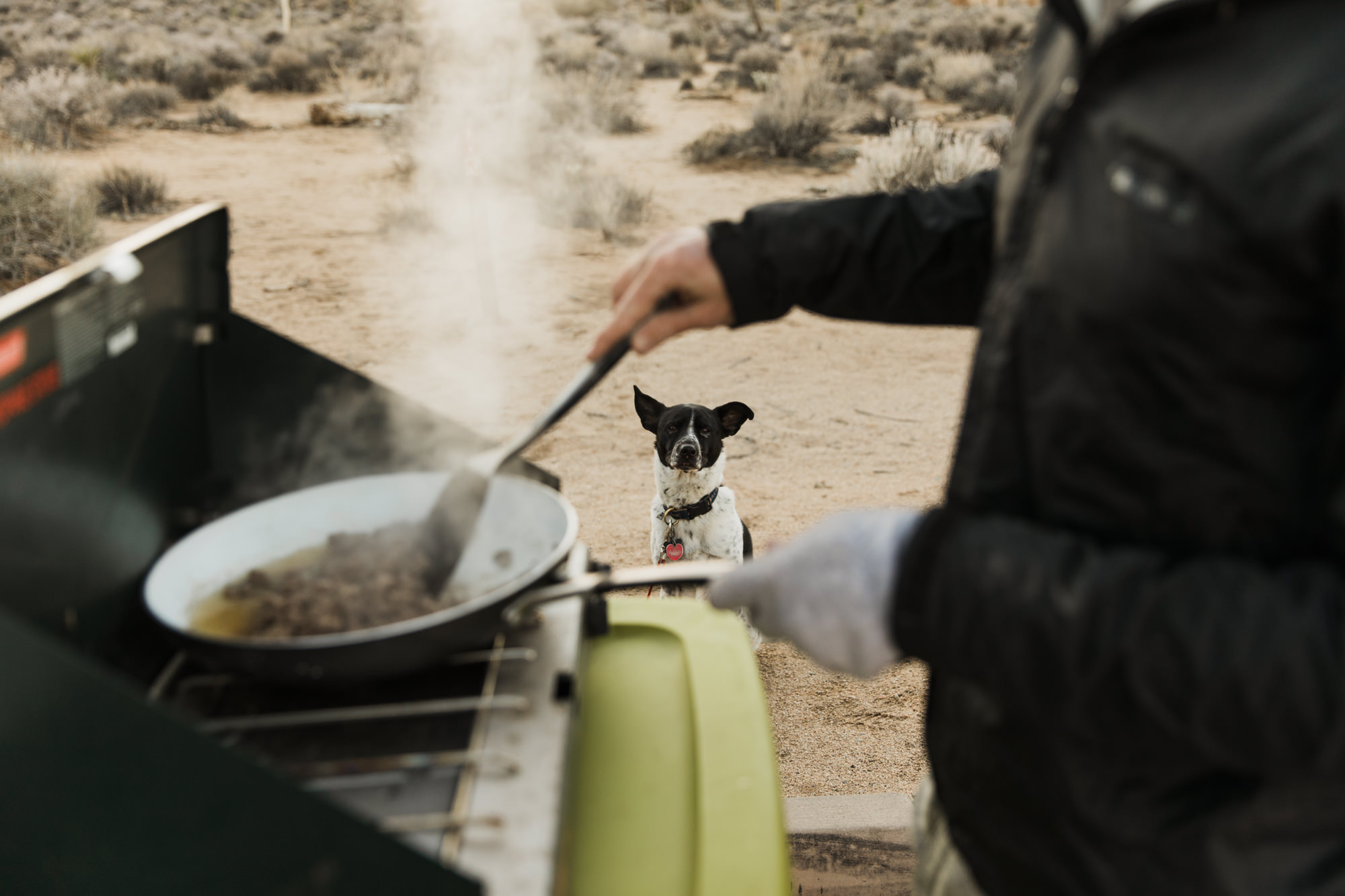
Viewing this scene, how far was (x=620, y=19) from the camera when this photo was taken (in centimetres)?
2531

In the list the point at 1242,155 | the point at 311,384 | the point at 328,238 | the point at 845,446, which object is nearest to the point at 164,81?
the point at 328,238

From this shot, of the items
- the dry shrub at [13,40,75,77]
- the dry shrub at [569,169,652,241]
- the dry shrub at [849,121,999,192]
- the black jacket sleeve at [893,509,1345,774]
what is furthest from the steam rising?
the dry shrub at [13,40,75,77]

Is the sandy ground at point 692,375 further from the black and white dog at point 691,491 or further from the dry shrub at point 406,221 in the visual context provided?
the black and white dog at point 691,491

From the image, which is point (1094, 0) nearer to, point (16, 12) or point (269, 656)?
point (269, 656)

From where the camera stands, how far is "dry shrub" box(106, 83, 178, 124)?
14649 millimetres

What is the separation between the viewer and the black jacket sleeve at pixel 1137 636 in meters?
0.81

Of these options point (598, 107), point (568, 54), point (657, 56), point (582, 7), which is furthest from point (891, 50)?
point (582, 7)

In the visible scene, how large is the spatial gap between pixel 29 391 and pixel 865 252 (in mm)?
1108

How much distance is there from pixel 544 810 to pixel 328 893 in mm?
251

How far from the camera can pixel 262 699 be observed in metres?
1.35

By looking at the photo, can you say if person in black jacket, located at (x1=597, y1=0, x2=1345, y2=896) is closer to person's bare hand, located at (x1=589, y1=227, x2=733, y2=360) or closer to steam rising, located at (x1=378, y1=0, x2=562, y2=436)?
person's bare hand, located at (x1=589, y1=227, x2=733, y2=360)

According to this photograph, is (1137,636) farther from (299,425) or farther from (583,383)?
(299,425)

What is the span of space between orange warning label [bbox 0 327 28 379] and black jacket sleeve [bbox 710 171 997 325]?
2.92 ft

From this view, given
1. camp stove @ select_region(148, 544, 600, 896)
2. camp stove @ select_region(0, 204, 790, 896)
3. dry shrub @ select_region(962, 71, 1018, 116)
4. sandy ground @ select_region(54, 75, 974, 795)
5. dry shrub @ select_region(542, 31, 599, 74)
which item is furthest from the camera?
dry shrub @ select_region(542, 31, 599, 74)
